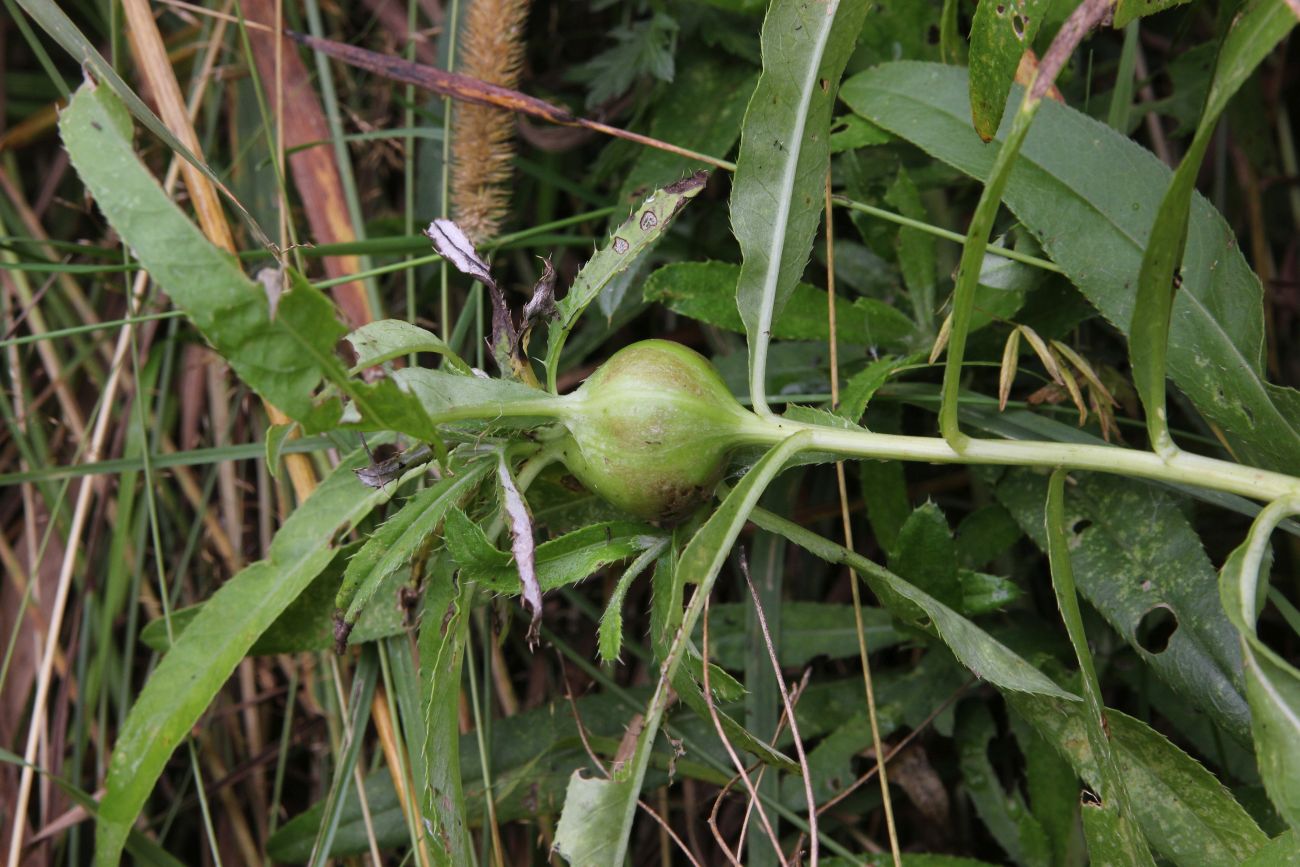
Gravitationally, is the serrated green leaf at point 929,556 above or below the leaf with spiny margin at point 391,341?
below

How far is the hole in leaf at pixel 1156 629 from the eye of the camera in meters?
1.31

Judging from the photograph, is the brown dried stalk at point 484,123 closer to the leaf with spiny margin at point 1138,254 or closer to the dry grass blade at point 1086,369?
the leaf with spiny margin at point 1138,254

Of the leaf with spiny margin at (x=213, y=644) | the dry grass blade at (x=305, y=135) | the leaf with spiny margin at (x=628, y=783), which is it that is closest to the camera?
the leaf with spiny margin at (x=628, y=783)

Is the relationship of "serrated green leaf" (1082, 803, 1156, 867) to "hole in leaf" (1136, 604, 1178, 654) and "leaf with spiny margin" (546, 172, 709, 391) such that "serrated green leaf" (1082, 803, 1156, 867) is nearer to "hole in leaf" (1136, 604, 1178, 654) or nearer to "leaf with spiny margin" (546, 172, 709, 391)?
"hole in leaf" (1136, 604, 1178, 654)

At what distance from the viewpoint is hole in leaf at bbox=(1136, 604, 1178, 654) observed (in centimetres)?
131

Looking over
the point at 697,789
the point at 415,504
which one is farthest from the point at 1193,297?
the point at 697,789

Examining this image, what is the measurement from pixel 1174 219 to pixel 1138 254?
22 cm

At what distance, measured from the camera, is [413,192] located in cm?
165

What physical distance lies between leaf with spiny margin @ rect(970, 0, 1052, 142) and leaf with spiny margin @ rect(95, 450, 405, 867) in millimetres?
763

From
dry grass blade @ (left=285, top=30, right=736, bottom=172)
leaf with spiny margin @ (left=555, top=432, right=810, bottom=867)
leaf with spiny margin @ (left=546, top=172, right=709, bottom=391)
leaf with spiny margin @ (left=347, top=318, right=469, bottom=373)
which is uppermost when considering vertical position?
dry grass blade @ (left=285, top=30, right=736, bottom=172)

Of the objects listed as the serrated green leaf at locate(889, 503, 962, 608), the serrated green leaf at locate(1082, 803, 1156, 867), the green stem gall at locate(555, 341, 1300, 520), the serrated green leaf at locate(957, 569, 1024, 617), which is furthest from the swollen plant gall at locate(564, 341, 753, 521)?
the serrated green leaf at locate(1082, 803, 1156, 867)

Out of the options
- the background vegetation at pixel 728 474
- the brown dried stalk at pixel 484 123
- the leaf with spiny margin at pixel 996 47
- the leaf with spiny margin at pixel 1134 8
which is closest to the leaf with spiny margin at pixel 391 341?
the background vegetation at pixel 728 474

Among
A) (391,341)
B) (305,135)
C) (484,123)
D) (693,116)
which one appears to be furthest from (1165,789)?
(305,135)

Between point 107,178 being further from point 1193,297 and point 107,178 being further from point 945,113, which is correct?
point 1193,297
